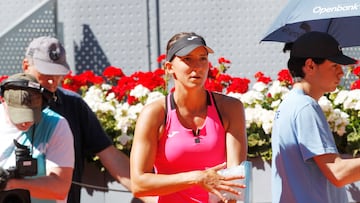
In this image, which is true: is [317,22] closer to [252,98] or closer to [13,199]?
[252,98]

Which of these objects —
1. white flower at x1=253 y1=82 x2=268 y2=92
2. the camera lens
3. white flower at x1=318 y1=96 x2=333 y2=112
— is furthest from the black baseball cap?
white flower at x1=253 y1=82 x2=268 y2=92

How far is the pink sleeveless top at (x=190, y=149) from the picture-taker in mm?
3727

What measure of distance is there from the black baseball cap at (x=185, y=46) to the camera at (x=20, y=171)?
29.6 inches

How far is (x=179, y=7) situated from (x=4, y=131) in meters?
6.03

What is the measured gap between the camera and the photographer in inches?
142

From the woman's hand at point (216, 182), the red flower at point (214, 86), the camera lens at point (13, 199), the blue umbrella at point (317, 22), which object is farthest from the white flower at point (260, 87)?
the camera lens at point (13, 199)

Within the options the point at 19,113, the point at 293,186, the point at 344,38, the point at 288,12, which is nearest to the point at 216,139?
the point at 293,186

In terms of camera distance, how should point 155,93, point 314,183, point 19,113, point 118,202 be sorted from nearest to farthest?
point 19,113 < point 314,183 < point 118,202 < point 155,93

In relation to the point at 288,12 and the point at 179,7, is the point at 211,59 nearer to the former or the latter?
the point at 179,7

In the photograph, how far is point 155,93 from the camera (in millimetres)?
6332

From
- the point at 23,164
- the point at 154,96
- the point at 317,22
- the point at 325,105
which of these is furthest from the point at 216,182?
the point at 154,96

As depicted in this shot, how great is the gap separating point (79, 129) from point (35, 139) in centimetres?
99

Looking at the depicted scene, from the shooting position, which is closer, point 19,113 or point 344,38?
point 19,113

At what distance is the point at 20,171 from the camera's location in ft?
11.5
